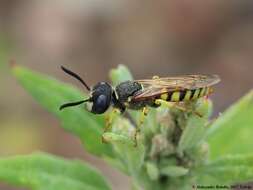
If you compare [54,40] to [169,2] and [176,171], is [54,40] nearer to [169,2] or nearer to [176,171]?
[169,2]

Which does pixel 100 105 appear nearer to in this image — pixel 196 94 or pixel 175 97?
pixel 175 97

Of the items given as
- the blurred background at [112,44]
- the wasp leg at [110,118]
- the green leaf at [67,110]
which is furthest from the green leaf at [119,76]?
the blurred background at [112,44]

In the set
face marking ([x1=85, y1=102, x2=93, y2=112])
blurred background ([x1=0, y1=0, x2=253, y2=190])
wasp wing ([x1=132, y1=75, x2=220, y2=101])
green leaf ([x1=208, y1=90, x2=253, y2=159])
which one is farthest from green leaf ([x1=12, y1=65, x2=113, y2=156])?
blurred background ([x1=0, y1=0, x2=253, y2=190])

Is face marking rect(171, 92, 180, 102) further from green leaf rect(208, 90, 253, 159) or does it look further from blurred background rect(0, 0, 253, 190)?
blurred background rect(0, 0, 253, 190)

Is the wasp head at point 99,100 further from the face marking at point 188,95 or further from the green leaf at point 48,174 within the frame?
the face marking at point 188,95

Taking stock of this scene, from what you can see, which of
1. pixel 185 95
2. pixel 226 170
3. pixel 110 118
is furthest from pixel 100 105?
pixel 226 170

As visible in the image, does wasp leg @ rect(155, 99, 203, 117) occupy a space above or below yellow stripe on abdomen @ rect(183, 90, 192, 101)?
below
